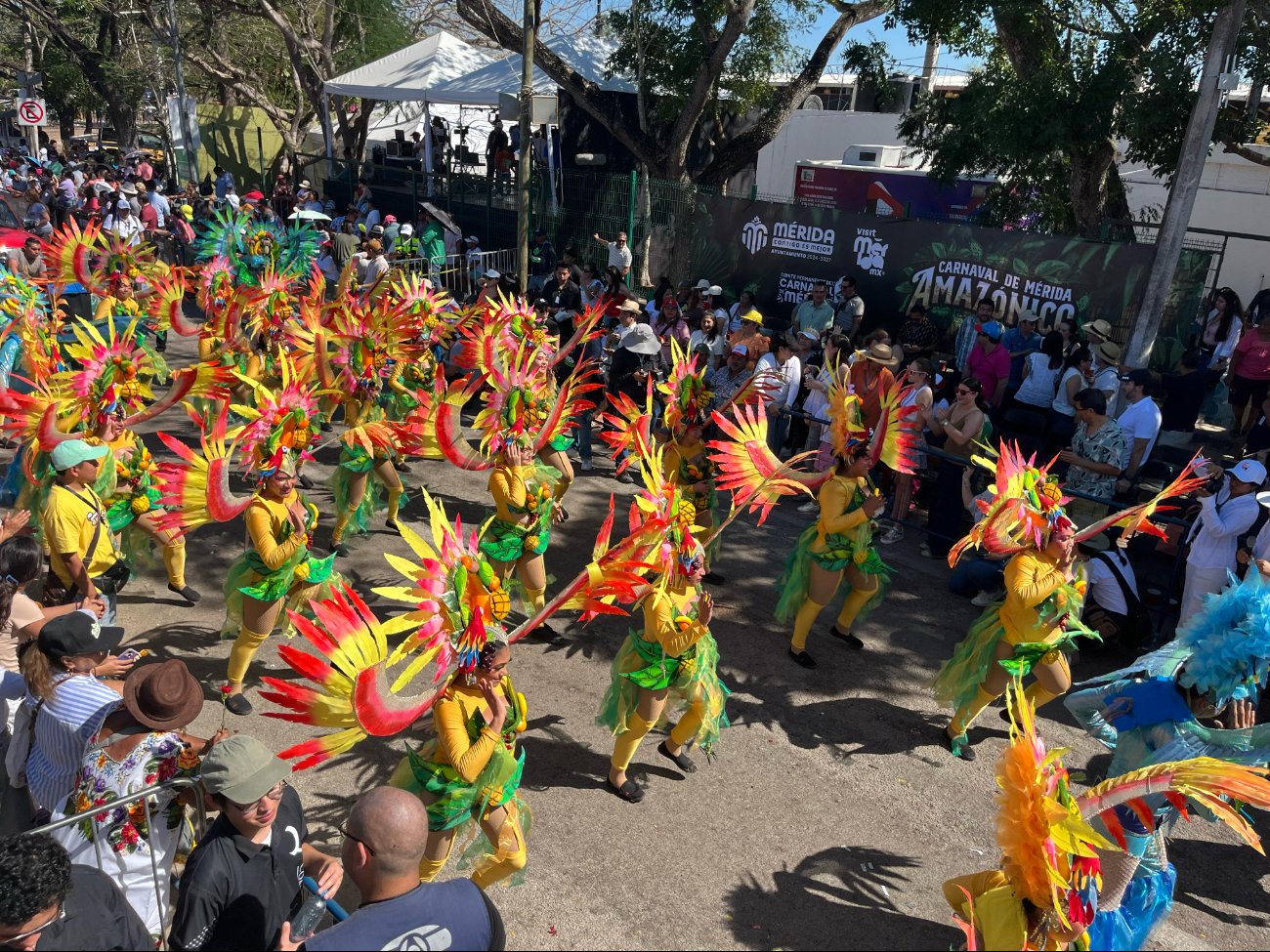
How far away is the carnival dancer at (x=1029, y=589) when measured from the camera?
520 centimetres

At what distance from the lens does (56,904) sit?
2.74 m

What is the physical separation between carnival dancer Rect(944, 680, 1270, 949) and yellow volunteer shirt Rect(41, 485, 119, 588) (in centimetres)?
497

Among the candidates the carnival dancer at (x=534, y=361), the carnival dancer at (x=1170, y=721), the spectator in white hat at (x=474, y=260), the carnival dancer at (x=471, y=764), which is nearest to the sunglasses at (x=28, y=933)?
the carnival dancer at (x=471, y=764)

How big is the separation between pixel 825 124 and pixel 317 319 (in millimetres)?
20635

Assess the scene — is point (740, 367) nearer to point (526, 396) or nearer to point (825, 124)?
point (526, 396)

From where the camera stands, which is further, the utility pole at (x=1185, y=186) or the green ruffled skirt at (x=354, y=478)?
the utility pole at (x=1185, y=186)

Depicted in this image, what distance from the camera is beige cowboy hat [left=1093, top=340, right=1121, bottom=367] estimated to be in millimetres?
8367

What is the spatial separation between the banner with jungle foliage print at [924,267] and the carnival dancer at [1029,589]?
549 centimetres

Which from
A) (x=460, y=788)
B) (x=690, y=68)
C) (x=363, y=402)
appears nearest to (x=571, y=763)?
(x=460, y=788)

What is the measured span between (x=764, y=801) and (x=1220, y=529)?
344 cm

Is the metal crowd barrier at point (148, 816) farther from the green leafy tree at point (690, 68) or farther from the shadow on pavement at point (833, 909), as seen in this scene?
the green leafy tree at point (690, 68)

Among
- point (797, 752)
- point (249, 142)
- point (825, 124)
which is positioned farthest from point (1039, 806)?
point (249, 142)

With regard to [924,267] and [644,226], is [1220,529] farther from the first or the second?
[644,226]

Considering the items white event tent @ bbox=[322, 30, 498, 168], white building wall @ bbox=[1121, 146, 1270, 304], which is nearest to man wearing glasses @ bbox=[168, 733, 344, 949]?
white building wall @ bbox=[1121, 146, 1270, 304]
